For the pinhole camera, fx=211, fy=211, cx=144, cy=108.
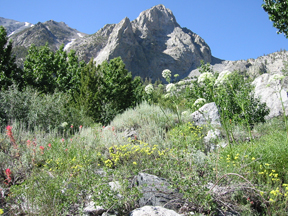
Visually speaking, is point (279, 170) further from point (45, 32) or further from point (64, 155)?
point (45, 32)

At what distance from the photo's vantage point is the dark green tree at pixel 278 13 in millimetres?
8695

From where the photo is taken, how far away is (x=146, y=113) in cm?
723

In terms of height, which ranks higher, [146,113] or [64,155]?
[146,113]

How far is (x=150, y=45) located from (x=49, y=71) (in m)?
149

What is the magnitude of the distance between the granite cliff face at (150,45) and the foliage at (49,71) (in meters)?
107

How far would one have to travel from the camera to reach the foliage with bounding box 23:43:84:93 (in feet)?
50.7

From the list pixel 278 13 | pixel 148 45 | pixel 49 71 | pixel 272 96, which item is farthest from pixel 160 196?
pixel 148 45

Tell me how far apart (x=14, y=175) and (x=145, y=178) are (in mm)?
2533

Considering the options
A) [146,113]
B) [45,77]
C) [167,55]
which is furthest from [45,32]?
[146,113]

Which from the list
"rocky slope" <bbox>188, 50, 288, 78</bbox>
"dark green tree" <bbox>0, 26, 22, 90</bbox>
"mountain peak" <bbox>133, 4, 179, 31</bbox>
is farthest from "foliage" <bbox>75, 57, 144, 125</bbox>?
"mountain peak" <bbox>133, 4, 179, 31</bbox>

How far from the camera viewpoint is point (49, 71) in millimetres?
16094

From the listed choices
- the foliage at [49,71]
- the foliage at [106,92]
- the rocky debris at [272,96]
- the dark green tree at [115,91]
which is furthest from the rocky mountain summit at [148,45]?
the rocky debris at [272,96]

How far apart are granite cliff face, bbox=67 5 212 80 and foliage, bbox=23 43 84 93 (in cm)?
10704

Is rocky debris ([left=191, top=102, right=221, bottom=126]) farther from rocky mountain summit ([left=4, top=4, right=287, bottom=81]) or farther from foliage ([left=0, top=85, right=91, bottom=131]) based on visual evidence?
rocky mountain summit ([left=4, top=4, right=287, bottom=81])
